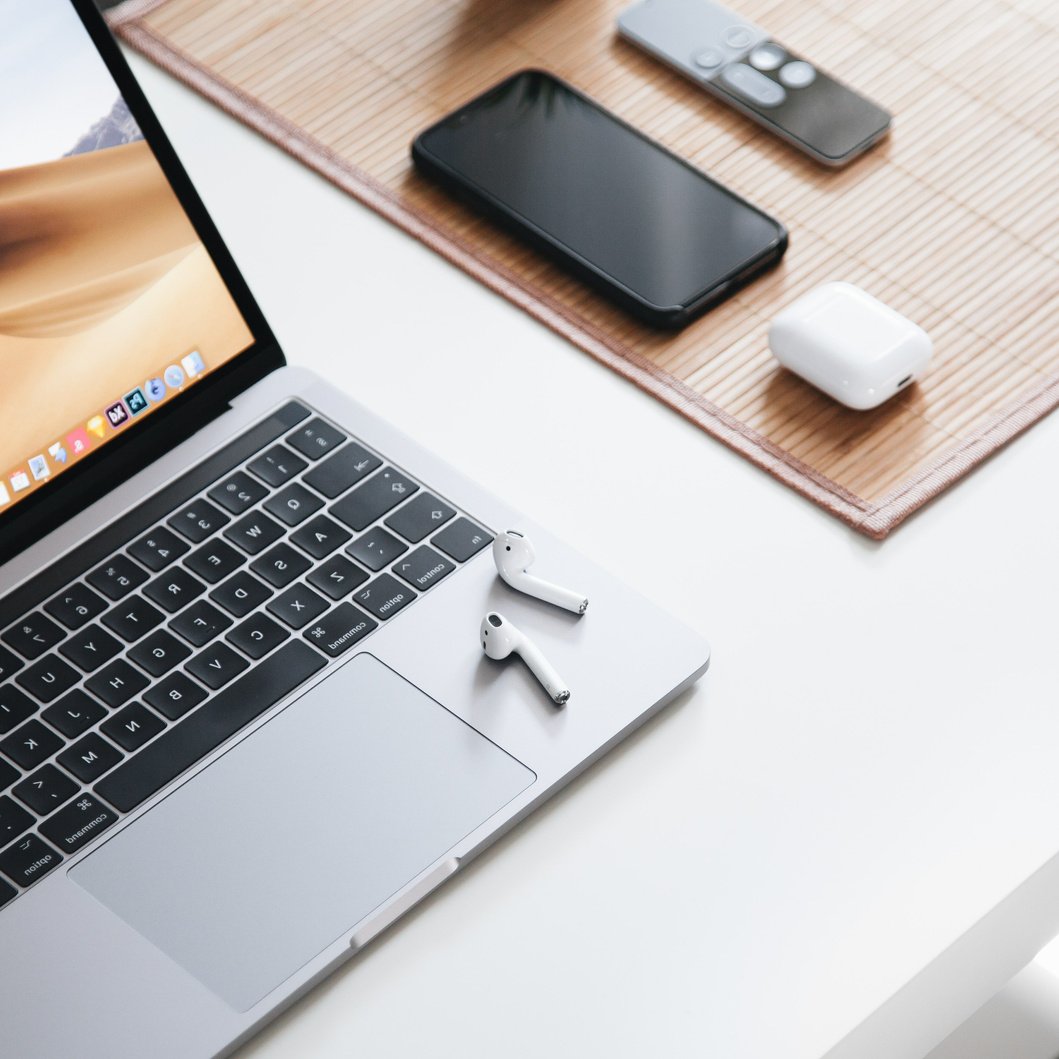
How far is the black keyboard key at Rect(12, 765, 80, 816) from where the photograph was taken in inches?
26.3

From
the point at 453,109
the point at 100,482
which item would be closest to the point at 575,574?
the point at 100,482

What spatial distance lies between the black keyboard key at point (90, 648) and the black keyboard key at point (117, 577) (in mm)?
23

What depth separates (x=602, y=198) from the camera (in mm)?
901

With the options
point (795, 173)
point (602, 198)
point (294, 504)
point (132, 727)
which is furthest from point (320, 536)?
point (795, 173)

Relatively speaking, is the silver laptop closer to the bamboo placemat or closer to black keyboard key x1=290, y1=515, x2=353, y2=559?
black keyboard key x1=290, y1=515, x2=353, y2=559

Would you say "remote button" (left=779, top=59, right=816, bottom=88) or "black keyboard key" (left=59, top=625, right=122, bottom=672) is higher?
"remote button" (left=779, top=59, right=816, bottom=88)

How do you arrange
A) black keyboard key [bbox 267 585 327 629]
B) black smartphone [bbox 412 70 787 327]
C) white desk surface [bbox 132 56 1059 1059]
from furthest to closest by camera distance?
black smartphone [bbox 412 70 787 327], black keyboard key [bbox 267 585 327 629], white desk surface [bbox 132 56 1059 1059]

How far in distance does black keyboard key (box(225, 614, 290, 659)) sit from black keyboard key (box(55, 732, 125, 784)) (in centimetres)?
7

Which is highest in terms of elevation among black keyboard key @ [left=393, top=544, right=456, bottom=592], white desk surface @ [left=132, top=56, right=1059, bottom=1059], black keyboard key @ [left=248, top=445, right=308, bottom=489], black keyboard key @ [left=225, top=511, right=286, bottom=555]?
black keyboard key @ [left=248, top=445, right=308, bottom=489]

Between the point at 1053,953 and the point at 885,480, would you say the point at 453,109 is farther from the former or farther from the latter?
the point at 1053,953

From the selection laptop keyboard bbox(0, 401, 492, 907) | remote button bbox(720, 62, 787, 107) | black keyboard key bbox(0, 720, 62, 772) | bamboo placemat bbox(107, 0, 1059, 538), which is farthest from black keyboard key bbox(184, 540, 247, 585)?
remote button bbox(720, 62, 787, 107)

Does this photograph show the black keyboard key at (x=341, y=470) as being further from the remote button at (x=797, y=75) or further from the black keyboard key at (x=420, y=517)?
the remote button at (x=797, y=75)

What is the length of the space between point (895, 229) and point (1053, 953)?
443 mm

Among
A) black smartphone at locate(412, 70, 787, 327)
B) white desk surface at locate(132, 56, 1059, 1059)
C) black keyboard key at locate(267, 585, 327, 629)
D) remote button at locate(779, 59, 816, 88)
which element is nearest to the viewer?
white desk surface at locate(132, 56, 1059, 1059)
